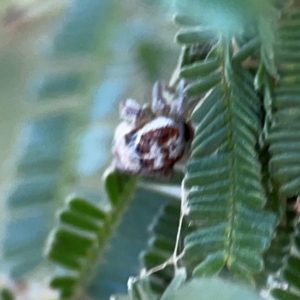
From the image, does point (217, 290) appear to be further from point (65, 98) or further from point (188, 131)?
point (65, 98)

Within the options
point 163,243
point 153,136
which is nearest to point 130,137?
point 153,136

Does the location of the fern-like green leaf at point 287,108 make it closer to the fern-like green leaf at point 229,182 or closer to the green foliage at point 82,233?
the fern-like green leaf at point 229,182

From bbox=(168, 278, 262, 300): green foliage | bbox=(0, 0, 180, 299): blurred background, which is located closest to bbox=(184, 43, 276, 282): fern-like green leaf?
bbox=(168, 278, 262, 300): green foliage

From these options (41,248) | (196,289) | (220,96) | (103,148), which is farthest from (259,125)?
(41,248)

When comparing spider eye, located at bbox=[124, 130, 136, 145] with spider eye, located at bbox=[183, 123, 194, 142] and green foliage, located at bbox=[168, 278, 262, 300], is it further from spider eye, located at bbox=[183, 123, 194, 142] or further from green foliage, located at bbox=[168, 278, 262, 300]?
green foliage, located at bbox=[168, 278, 262, 300]

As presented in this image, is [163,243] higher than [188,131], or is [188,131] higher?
[188,131]

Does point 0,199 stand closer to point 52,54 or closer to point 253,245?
point 52,54
